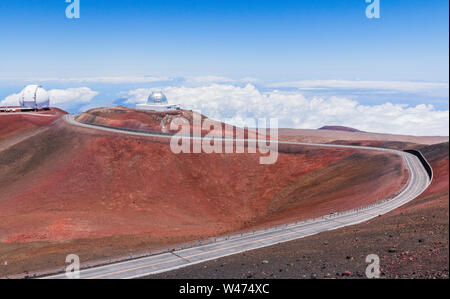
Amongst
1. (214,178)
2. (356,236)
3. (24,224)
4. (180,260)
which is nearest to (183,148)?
(214,178)

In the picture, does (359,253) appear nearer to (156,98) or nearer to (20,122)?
(20,122)

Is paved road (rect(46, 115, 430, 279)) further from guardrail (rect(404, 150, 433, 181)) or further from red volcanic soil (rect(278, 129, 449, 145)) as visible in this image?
red volcanic soil (rect(278, 129, 449, 145))

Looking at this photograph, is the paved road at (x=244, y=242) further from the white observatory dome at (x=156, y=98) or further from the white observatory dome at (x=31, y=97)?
the white observatory dome at (x=31, y=97)

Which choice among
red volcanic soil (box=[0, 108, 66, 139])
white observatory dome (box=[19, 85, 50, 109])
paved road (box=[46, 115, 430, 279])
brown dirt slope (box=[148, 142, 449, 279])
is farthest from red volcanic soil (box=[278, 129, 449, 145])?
brown dirt slope (box=[148, 142, 449, 279])

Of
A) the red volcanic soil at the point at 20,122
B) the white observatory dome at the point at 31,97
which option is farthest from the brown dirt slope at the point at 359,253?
the white observatory dome at the point at 31,97
